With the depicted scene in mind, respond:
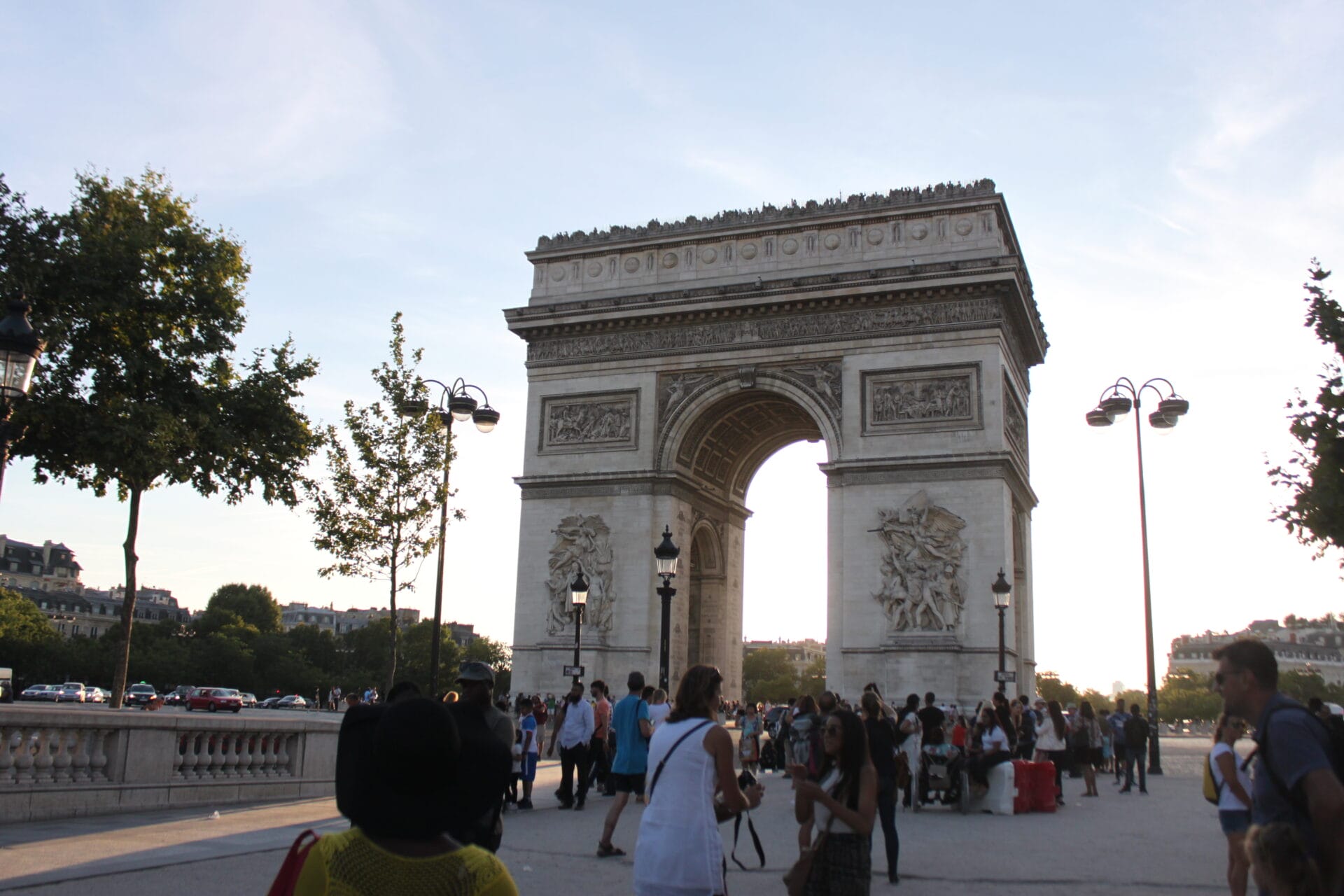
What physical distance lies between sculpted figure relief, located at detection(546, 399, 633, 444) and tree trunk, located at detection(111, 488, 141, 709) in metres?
11.8

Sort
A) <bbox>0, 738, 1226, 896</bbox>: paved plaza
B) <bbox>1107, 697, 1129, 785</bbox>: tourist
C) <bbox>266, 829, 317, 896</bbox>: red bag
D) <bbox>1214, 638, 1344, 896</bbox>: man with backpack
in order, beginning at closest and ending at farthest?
<bbox>266, 829, 317, 896</bbox>: red bag
<bbox>1214, 638, 1344, 896</bbox>: man with backpack
<bbox>0, 738, 1226, 896</bbox>: paved plaza
<bbox>1107, 697, 1129, 785</bbox>: tourist

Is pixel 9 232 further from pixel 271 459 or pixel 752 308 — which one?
pixel 752 308

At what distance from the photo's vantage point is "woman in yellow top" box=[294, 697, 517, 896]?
2736 mm

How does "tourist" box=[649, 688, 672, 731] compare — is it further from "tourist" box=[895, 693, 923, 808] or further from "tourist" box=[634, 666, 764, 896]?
"tourist" box=[634, 666, 764, 896]

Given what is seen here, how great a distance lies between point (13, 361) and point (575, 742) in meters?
8.41

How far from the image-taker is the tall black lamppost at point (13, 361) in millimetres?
10461

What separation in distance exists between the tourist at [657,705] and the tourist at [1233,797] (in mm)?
7692

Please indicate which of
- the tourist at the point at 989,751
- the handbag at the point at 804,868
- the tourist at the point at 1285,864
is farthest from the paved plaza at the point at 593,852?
the tourist at the point at 1285,864

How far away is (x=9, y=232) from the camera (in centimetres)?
2602

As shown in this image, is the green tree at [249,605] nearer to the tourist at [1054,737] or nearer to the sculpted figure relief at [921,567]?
the sculpted figure relief at [921,567]

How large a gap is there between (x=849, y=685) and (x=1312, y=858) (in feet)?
87.2

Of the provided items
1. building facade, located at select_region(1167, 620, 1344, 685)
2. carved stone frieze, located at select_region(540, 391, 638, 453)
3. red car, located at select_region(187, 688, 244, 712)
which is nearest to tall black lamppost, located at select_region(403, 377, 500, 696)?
carved stone frieze, located at select_region(540, 391, 638, 453)

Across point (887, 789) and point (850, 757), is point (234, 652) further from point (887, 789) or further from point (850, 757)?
point (850, 757)

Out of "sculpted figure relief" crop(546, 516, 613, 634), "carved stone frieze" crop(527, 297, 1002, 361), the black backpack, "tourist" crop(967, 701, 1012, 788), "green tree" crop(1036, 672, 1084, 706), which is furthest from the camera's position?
"green tree" crop(1036, 672, 1084, 706)
